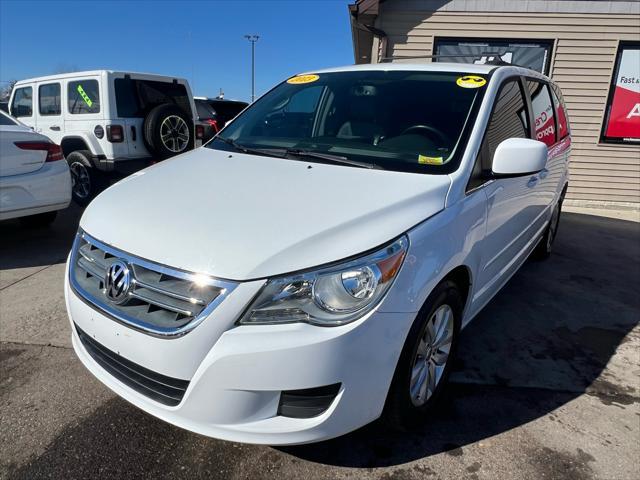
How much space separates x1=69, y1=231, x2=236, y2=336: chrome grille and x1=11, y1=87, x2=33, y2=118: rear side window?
7.16 m

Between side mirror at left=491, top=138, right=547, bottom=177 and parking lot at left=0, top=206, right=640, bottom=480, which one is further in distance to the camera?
side mirror at left=491, top=138, right=547, bottom=177

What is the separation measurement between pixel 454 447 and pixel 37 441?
1.94 m

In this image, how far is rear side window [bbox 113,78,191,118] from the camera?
22.1 feet

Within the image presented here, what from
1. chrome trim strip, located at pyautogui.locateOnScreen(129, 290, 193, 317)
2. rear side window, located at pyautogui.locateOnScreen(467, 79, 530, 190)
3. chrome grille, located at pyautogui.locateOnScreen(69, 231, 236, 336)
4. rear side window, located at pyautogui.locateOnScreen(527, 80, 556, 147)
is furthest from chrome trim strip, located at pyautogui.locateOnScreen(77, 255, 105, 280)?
rear side window, located at pyautogui.locateOnScreen(527, 80, 556, 147)

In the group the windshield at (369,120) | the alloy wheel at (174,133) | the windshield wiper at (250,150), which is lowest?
the alloy wheel at (174,133)

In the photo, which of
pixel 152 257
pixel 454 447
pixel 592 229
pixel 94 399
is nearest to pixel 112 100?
pixel 94 399

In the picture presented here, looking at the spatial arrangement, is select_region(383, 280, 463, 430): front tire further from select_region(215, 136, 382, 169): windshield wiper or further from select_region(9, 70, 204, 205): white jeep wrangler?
select_region(9, 70, 204, 205): white jeep wrangler

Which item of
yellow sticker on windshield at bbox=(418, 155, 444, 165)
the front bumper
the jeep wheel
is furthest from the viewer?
the jeep wheel

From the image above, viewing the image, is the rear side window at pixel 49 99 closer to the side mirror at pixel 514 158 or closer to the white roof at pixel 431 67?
the white roof at pixel 431 67

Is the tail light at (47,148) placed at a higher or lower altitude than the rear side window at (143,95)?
lower

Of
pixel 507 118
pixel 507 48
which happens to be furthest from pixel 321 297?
pixel 507 48

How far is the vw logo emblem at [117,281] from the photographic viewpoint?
1866mm

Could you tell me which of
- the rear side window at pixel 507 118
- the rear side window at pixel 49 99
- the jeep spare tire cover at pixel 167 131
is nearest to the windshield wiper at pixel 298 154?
the rear side window at pixel 507 118

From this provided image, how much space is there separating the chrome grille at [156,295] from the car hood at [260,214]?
0.04 meters
